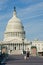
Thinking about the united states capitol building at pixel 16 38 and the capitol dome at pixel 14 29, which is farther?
the capitol dome at pixel 14 29

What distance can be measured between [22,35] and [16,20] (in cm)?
950

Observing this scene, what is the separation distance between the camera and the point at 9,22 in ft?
641

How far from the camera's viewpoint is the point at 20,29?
191750 millimetres

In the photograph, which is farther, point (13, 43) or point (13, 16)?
point (13, 16)

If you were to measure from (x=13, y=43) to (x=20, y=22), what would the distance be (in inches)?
710

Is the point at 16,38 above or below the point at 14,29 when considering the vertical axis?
below

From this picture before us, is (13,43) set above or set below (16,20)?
below

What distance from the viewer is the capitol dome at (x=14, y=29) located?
188375 millimetres

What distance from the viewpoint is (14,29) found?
625 ft

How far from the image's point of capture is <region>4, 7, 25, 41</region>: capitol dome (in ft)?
618

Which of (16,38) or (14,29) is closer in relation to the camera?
(16,38)

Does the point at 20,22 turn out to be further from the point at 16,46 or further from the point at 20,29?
the point at 16,46

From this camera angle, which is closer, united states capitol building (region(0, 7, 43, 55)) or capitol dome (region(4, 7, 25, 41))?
united states capitol building (region(0, 7, 43, 55))

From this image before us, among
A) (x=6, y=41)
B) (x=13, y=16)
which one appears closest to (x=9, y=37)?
(x=6, y=41)
